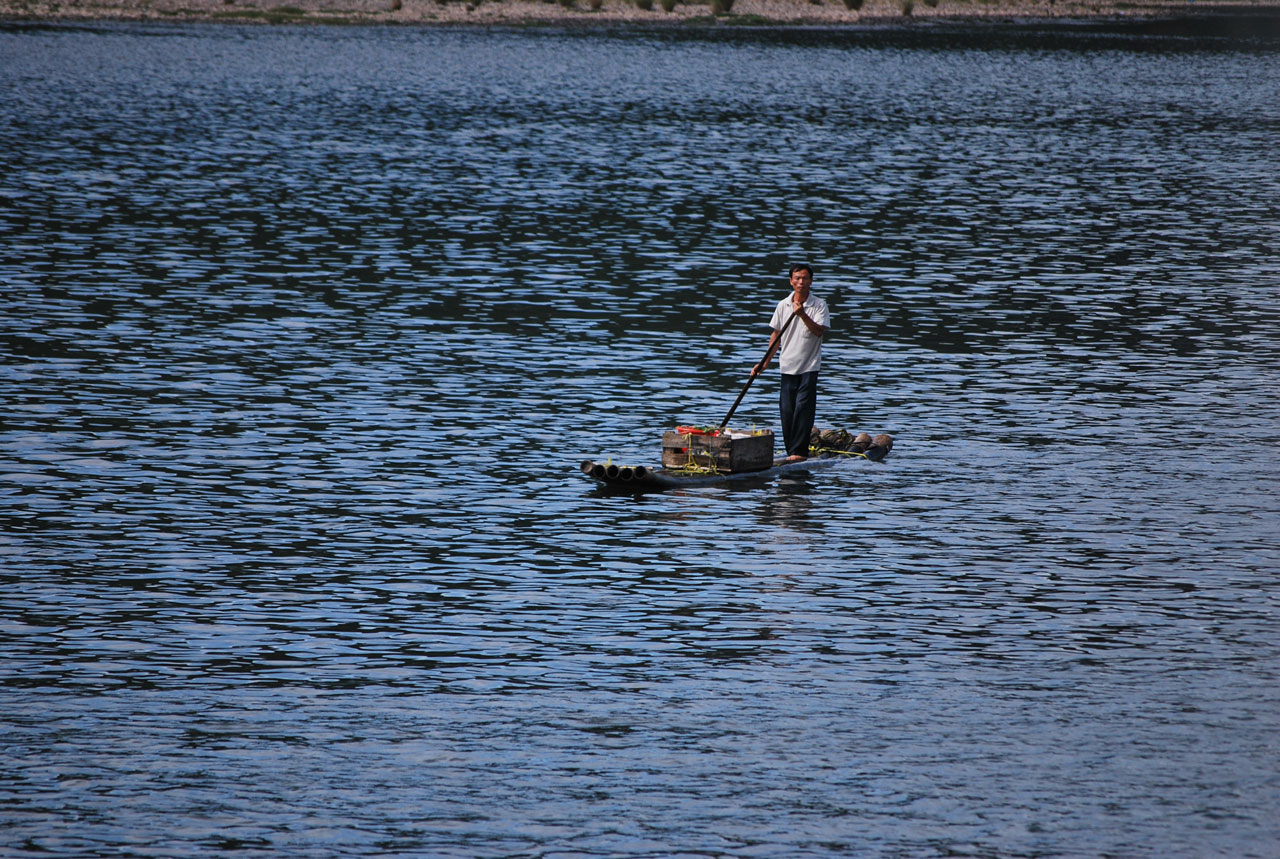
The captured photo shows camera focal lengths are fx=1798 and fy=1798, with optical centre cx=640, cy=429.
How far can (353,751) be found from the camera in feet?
52.3

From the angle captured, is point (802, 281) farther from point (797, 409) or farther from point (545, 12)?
point (545, 12)

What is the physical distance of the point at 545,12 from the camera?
143 meters

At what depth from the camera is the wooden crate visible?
25594 millimetres

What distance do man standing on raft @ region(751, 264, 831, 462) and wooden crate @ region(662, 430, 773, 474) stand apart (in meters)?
0.89

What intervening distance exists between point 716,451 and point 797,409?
169 cm

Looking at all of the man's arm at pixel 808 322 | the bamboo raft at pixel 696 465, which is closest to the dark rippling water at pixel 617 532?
the bamboo raft at pixel 696 465

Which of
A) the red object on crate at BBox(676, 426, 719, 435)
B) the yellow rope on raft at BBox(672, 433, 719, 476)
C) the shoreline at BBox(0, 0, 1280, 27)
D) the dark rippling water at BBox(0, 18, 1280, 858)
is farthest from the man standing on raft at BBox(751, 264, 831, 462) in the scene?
the shoreline at BBox(0, 0, 1280, 27)

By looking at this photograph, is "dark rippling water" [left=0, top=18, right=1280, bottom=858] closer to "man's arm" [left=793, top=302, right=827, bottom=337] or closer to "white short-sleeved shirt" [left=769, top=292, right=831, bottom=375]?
"white short-sleeved shirt" [left=769, top=292, right=831, bottom=375]

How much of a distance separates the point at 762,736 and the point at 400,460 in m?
12.0

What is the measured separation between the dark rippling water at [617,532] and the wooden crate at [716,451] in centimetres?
49

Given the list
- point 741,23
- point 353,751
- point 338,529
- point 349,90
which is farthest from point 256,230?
point 741,23

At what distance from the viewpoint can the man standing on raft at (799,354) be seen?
26000 millimetres

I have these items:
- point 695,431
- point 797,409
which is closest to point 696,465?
point 695,431

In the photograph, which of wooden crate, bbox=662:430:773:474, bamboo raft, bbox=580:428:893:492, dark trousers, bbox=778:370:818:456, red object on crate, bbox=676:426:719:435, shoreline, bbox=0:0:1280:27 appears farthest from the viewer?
shoreline, bbox=0:0:1280:27
